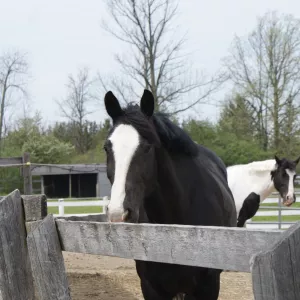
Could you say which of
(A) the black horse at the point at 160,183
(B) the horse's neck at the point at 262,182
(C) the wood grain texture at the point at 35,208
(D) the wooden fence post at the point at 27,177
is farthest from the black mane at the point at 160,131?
(D) the wooden fence post at the point at 27,177

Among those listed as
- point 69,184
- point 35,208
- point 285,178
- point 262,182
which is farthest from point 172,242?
point 69,184

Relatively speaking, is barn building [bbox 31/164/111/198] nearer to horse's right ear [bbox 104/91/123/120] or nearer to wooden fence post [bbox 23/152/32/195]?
wooden fence post [bbox 23/152/32/195]

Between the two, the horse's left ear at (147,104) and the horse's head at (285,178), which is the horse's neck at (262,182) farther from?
the horse's left ear at (147,104)

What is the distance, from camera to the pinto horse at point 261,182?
27.8 ft

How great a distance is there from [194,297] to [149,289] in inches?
12.5

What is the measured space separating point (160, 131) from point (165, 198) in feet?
1.51

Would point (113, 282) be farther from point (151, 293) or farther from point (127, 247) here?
point (127, 247)

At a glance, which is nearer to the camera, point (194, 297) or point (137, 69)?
point (194, 297)

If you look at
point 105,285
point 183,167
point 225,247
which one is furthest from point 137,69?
point 225,247

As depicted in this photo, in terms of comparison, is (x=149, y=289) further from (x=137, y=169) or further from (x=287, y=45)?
(x=287, y=45)

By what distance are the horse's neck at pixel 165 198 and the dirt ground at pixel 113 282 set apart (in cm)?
273

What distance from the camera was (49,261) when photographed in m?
2.29

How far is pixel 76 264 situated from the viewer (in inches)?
297

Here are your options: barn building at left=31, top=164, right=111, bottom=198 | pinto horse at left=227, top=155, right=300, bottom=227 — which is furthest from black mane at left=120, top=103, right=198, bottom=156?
barn building at left=31, top=164, right=111, bottom=198
